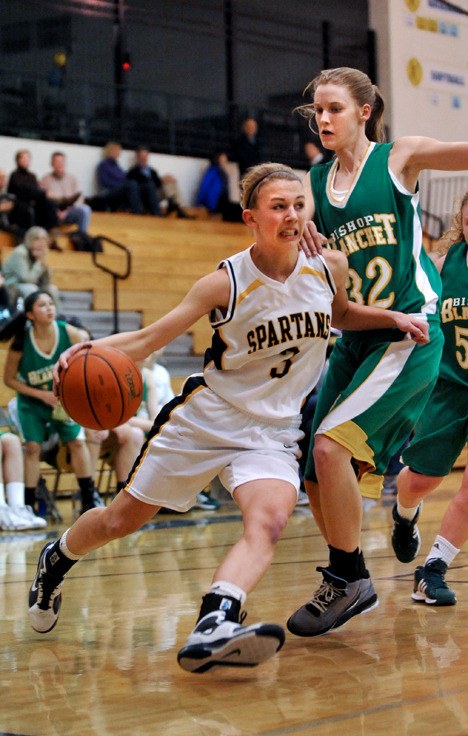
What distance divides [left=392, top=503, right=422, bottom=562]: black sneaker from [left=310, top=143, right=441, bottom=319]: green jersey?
1.20 m

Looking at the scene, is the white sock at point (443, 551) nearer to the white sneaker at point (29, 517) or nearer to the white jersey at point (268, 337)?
the white jersey at point (268, 337)

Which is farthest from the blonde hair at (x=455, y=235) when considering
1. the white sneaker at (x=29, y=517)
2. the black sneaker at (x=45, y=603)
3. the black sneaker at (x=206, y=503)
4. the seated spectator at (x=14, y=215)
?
the seated spectator at (x=14, y=215)

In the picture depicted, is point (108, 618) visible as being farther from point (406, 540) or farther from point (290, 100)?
Result: point (290, 100)

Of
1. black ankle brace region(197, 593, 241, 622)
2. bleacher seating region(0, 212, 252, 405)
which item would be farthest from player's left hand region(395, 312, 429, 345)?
bleacher seating region(0, 212, 252, 405)

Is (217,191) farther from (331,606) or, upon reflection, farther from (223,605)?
(223,605)

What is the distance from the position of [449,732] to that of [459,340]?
2.19m

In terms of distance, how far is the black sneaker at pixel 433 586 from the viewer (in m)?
4.09

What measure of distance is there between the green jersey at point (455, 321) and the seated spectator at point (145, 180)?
33.3 feet

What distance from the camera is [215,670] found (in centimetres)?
306

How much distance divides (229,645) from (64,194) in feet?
36.2

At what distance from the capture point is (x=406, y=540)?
4707mm

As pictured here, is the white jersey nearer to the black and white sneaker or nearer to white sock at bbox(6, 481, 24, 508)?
the black and white sneaker

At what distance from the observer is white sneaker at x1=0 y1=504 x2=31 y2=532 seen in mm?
7246

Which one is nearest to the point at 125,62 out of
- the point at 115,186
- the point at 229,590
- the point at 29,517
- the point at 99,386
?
the point at 115,186
